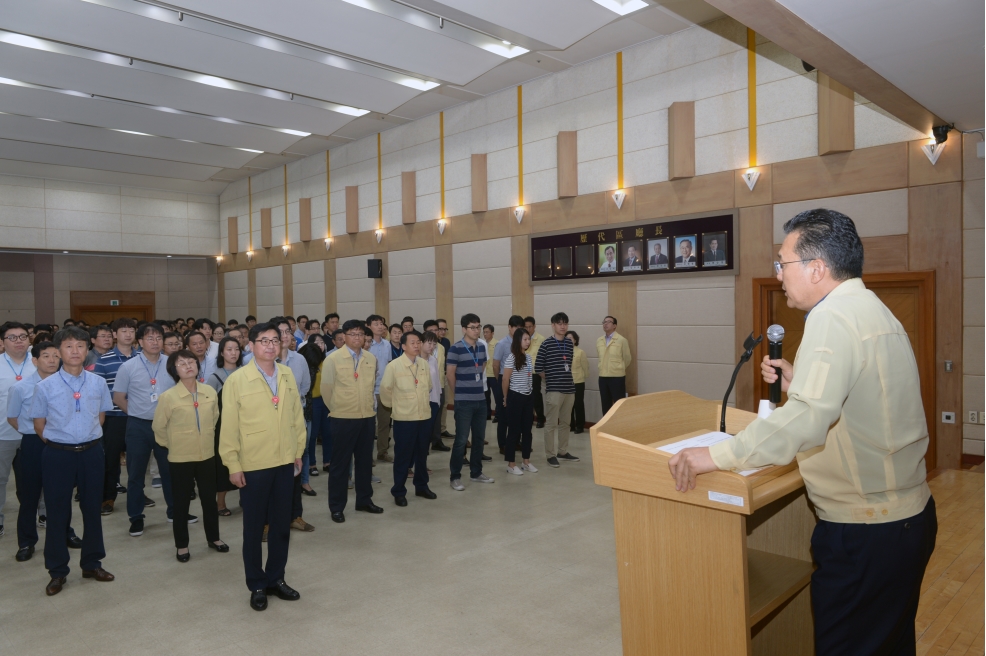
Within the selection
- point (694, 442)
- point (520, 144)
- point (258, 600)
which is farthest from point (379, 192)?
point (694, 442)

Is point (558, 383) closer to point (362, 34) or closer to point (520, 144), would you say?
point (520, 144)

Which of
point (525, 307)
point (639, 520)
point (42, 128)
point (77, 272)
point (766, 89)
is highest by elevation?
point (42, 128)

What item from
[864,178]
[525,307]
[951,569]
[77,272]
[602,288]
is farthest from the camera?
[77,272]

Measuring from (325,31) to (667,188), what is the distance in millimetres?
4659

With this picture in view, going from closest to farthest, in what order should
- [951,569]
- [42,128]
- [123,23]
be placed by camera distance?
[951,569], [123,23], [42,128]

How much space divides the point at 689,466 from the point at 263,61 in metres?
8.54

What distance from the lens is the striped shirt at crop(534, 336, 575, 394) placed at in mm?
7277

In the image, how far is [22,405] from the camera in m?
4.56

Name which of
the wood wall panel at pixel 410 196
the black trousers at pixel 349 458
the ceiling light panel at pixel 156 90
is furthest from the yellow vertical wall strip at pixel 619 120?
the black trousers at pixel 349 458

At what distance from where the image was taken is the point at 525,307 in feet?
33.6

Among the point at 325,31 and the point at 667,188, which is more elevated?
the point at 325,31

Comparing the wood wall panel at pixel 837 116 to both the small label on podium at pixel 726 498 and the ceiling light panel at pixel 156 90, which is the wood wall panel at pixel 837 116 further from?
the ceiling light panel at pixel 156 90

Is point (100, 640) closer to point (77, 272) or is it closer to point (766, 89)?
point (766, 89)

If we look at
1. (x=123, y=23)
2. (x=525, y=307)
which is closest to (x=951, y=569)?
(x=525, y=307)
